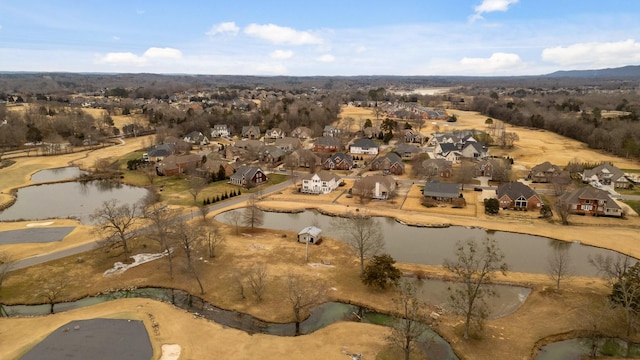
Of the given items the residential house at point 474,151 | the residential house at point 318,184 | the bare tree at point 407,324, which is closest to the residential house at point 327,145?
the residential house at point 474,151

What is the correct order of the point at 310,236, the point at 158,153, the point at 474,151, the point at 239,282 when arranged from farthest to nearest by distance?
the point at 474,151, the point at 158,153, the point at 310,236, the point at 239,282

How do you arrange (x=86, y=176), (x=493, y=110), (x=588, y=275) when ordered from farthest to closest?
(x=493, y=110) < (x=86, y=176) < (x=588, y=275)

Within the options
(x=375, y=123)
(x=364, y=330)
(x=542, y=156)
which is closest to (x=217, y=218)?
(x=364, y=330)

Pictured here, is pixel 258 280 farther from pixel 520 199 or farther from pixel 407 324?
pixel 520 199

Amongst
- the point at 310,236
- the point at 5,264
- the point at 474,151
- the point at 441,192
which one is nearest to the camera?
the point at 5,264

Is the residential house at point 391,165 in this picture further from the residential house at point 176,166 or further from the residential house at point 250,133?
the residential house at point 250,133

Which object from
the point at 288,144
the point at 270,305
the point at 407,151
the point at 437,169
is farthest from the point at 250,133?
the point at 270,305

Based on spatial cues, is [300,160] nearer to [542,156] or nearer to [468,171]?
[468,171]

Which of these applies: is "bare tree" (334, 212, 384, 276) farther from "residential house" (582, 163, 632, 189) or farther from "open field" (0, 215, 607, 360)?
"residential house" (582, 163, 632, 189)
